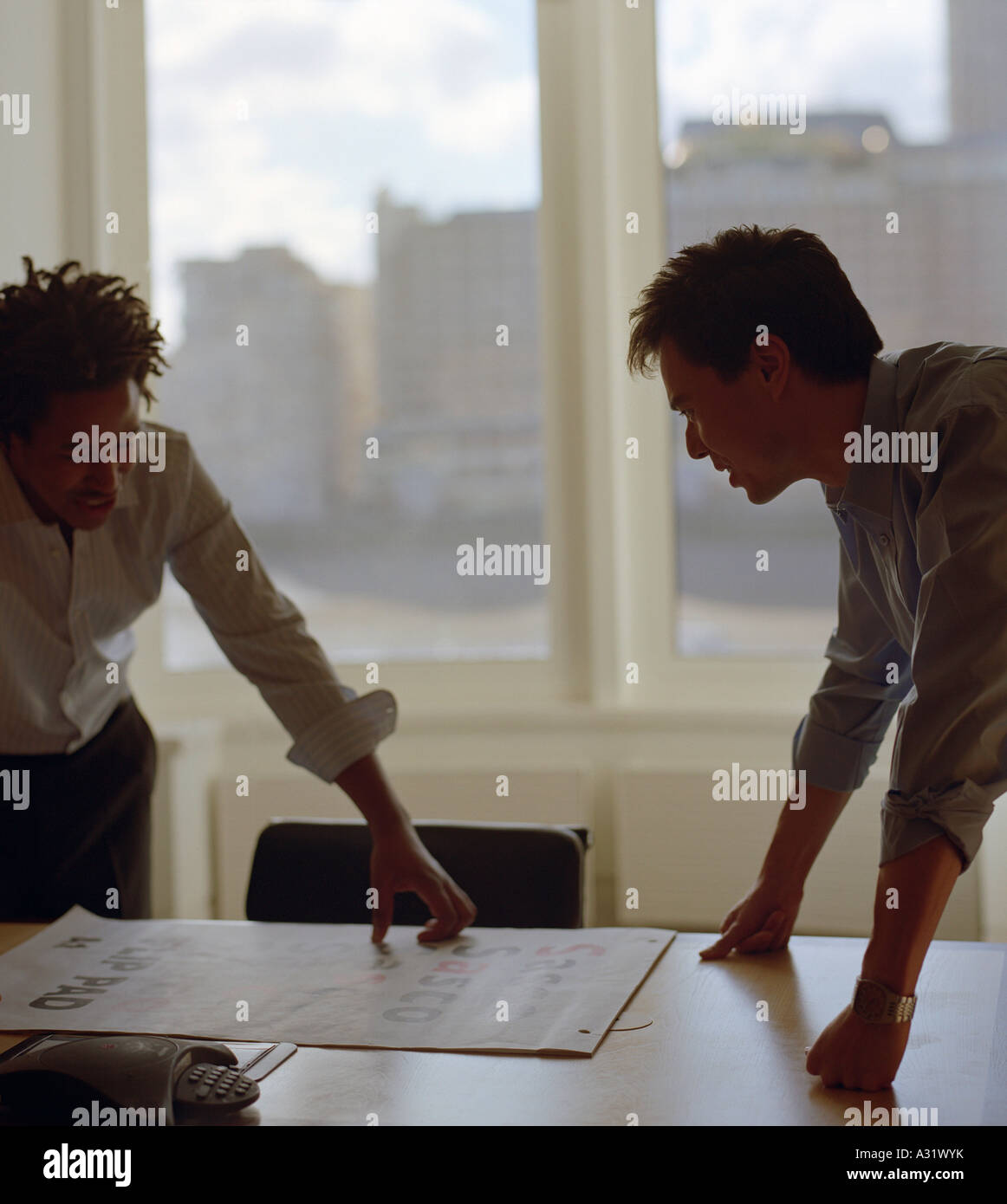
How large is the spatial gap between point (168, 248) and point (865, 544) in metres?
2.59

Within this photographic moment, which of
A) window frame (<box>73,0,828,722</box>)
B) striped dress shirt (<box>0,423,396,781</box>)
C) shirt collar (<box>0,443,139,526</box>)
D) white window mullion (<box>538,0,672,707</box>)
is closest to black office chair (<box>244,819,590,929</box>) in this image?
striped dress shirt (<box>0,423,396,781</box>)

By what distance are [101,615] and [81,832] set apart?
1.07 ft

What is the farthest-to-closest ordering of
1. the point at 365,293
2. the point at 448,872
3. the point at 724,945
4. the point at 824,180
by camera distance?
the point at 365,293
the point at 824,180
the point at 448,872
the point at 724,945

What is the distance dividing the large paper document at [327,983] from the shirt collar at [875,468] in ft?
1.79

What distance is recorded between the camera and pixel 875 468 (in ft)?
4.02

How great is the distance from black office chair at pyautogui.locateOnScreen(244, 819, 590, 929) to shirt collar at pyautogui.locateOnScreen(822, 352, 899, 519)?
0.64 m

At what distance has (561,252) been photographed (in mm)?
3229

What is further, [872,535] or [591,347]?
[591,347]

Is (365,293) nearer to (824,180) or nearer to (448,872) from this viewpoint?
(824,180)

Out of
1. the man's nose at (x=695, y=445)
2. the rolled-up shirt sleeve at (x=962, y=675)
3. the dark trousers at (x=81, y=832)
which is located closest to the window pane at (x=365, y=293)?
the dark trousers at (x=81, y=832)

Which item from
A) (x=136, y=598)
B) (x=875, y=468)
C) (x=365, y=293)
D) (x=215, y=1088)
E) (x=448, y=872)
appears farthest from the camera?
(x=365, y=293)

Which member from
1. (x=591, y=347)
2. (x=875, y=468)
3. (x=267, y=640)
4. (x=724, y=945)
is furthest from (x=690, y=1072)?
(x=591, y=347)

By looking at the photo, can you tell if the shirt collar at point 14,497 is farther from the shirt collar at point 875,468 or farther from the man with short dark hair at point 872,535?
the shirt collar at point 875,468
